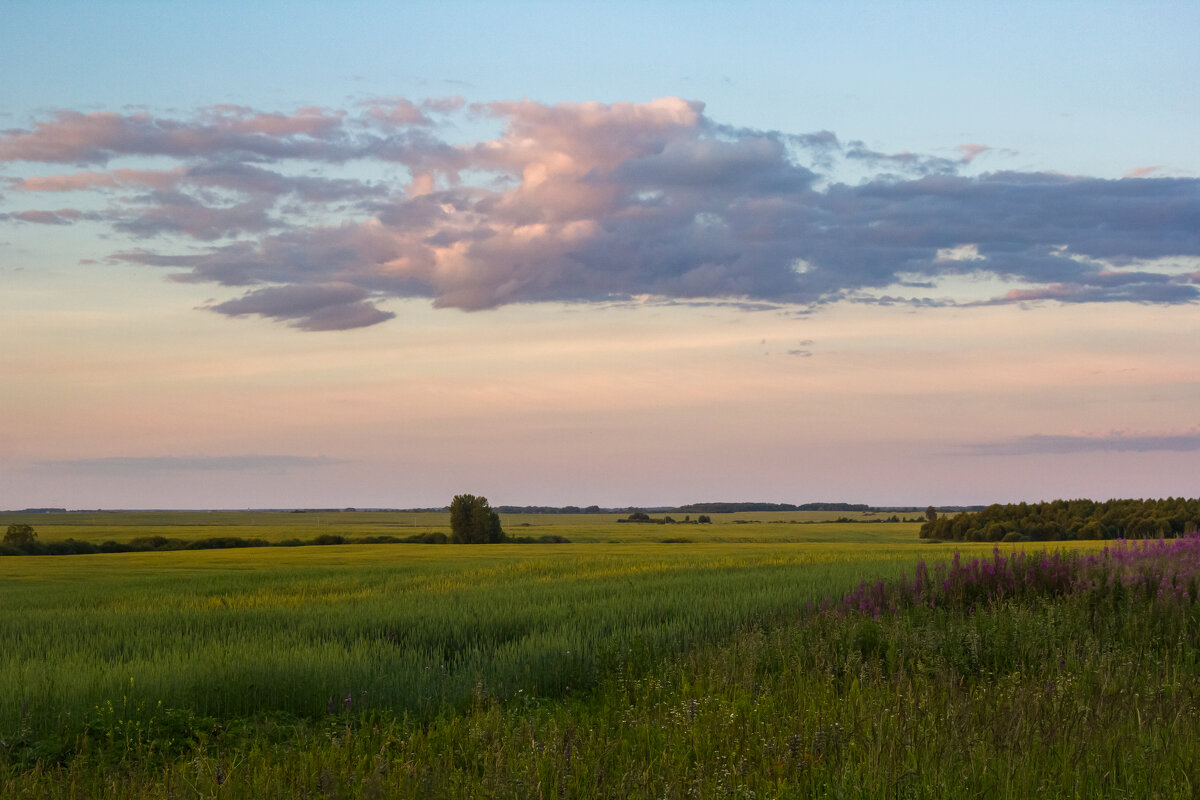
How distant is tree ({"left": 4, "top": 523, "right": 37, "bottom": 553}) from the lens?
51125 mm

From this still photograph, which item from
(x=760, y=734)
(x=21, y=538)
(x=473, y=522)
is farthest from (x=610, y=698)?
(x=473, y=522)

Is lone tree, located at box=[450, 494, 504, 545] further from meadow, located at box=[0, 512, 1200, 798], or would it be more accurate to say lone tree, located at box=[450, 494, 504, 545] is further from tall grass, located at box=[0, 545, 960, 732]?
meadow, located at box=[0, 512, 1200, 798]

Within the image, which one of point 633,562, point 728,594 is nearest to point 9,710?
point 728,594

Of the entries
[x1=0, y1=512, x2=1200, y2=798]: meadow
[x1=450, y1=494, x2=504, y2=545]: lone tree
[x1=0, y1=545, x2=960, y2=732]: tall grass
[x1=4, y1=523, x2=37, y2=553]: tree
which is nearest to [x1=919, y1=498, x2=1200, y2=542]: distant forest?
[x1=450, y1=494, x2=504, y2=545]: lone tree

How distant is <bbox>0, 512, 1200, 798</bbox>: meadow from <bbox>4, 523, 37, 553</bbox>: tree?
4245 centimetres

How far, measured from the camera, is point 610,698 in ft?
29.9

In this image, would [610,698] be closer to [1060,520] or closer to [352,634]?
[352,634]

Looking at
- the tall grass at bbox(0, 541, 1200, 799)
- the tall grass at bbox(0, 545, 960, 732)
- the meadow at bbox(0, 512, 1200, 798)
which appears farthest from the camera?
the tall grass at bbox(0, 545, 960, 732)

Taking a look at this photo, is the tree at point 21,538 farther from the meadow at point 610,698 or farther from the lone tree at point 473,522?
the meadow at point 610,698

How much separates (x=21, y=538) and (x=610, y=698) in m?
55.3

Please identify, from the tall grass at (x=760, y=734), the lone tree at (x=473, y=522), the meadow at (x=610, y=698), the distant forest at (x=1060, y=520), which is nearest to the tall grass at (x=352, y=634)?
the meadow at (x=610, y=698)

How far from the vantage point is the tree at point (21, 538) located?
51.1m

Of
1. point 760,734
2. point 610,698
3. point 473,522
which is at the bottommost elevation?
point 473,522

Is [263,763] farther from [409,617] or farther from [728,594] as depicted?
[728,594]
